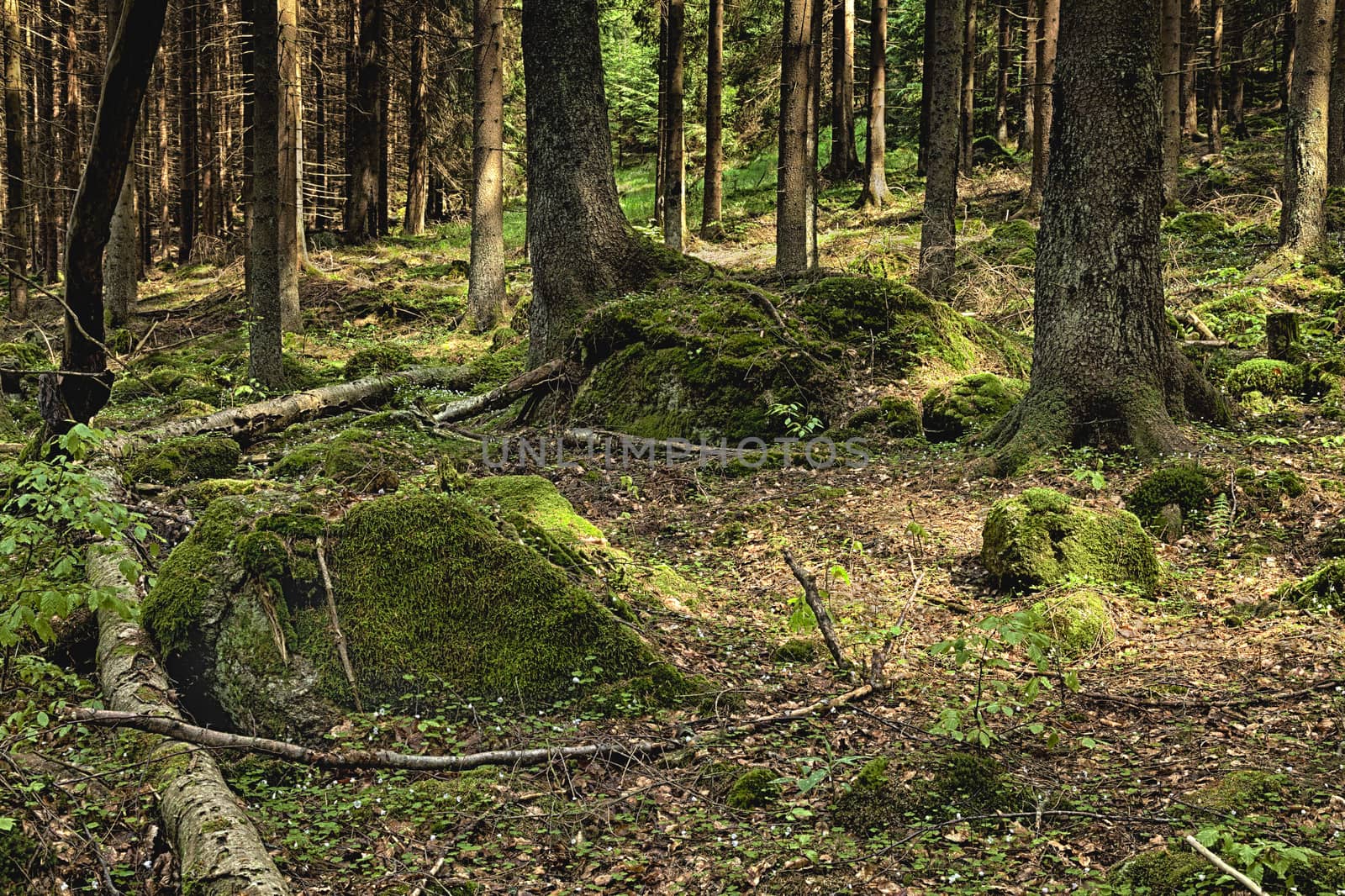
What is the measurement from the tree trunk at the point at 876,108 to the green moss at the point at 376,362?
16.9 metres

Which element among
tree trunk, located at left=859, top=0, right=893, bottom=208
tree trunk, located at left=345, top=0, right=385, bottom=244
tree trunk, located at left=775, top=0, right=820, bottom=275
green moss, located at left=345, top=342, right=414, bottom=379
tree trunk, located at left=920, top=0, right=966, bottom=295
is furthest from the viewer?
tree trunk, located at left=345, top=0, right=385, bottom=244

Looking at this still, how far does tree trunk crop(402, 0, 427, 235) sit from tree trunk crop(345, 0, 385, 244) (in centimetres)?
118

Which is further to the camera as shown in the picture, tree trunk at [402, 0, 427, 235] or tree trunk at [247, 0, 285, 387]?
tree trunk at [402, 0, 427, 235]

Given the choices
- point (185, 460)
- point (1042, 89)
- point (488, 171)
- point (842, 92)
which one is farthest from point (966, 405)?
point (842, 92)

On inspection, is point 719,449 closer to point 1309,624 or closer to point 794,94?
point 1309,624

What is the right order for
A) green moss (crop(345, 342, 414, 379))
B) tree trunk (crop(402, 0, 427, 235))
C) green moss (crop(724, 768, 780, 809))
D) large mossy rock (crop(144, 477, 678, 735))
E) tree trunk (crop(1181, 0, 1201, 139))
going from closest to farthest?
green moss (crop(724, 768, 780, 809))
large mossy rock (crop(144, 477, 678, 735))
green moss (crop(345, 342, 414, 379))
tree trunk (crop(1181, 0, 1201, 139))
tree trunk (crop(402, 0, 427, 235))

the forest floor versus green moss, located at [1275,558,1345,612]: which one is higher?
green moss, located at [1275,558,1345,612]

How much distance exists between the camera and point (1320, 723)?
175 inches

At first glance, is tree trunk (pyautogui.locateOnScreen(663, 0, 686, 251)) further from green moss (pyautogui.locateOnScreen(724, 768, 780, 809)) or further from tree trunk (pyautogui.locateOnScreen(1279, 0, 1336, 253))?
green moss (pyautogui.locateOnScreen(724, 768, 780, 809))

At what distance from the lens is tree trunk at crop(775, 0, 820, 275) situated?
16.3 metres

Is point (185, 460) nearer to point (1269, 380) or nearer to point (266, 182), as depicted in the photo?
point (266, 182)

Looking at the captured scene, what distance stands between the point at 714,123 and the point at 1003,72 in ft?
48.4

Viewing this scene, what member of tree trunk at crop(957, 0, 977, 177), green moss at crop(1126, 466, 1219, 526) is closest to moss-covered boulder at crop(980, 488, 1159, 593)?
green moss at crop(1126, 466, 1219, 526)

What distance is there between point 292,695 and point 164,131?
3359 centimetres
